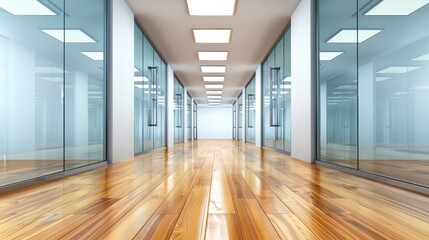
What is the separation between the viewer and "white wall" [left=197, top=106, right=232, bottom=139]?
72.6 ft

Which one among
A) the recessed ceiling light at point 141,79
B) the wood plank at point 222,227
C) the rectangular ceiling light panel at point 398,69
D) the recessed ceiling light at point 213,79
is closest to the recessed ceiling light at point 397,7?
the rectangular ceiling light panel at point 398,69

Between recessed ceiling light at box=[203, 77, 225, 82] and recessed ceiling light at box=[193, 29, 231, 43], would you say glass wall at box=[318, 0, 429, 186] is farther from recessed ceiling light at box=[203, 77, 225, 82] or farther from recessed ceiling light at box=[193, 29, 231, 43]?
recessed ceiling light at box=[203, 77, 225, 82]

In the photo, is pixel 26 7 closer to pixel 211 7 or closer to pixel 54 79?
pixel 54 79

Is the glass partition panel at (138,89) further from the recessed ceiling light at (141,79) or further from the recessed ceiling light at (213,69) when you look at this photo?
the recessed ceiling light at (213,69)

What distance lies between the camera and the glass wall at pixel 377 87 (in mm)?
2098

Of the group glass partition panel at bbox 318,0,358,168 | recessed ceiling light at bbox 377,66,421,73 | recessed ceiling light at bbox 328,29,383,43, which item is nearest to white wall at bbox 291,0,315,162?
glass partition panel at bbox 318,0,358,168

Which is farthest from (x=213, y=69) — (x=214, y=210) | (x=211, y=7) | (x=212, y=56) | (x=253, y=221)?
(x=253, y=221)

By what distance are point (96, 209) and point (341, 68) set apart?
288 cm

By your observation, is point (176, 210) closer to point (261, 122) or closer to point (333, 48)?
point (333, 48)

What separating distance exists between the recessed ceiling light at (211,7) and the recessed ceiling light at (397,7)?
2340 millimetres

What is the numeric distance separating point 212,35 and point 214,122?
16.3m

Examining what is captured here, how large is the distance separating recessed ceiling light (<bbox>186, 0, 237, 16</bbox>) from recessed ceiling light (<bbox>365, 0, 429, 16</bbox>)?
92.1 inches

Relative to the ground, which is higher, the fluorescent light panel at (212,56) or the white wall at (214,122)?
the fluorescent light panel at (212,56)

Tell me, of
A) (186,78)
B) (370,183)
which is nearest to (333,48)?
(370,183)
